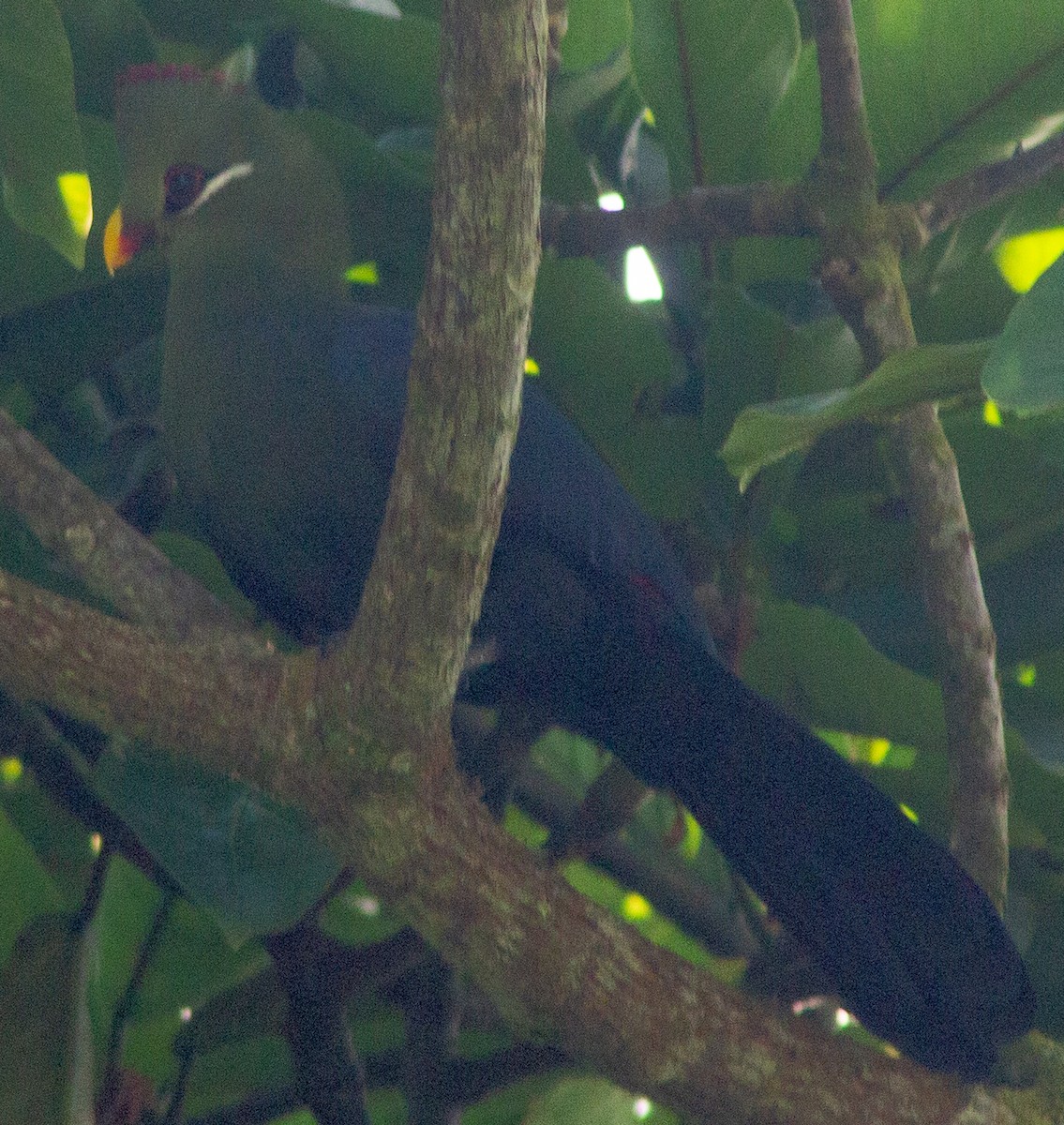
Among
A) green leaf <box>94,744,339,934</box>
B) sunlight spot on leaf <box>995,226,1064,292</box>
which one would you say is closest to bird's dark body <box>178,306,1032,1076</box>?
green leaf <box>94,744,339,934</box>

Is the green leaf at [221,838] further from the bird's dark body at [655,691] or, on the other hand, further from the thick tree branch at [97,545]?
the bird's dark body at [655,691]

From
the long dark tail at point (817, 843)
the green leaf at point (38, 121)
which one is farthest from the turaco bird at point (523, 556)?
the green leaf at point (38, 121)

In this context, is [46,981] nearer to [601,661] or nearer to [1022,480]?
[601,661]

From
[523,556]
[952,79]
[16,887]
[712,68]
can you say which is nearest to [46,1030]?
[16,887]

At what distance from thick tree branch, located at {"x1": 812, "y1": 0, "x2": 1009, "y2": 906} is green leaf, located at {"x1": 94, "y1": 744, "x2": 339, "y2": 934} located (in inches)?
29.7

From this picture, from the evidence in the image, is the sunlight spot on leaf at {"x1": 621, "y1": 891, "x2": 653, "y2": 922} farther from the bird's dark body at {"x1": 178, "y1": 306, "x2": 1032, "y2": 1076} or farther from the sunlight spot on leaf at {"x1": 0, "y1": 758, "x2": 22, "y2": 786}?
the sunlight spot on leaf at {"x1": 0, "y1": 758, "x2": 22, "y2": 786}

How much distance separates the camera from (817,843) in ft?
5.79

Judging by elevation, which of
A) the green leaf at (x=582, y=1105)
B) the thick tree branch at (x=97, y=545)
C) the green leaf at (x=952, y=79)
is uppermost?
the green leaf at (x=952, y=79)

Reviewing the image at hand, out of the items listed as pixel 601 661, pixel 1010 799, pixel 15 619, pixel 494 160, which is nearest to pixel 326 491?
pixel 601 661

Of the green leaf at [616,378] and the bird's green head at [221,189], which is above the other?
the bird's green head at [221,189]

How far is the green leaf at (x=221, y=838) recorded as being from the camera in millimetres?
1688

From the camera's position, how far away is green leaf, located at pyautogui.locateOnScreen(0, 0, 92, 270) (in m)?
1.86

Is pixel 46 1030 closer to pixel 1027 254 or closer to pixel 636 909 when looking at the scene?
pixel 636 909

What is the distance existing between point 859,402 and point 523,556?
63 centimetres
